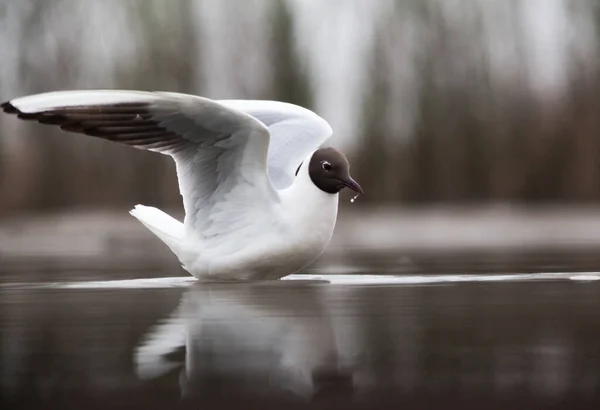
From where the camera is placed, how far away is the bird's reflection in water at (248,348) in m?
3.27

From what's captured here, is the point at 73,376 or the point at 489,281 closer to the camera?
the point at 73,376

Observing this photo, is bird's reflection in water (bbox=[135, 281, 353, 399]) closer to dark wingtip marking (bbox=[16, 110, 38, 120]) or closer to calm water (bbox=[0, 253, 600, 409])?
calm water (bbox=[0, 253, 600, 409])

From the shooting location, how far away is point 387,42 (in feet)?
53.2

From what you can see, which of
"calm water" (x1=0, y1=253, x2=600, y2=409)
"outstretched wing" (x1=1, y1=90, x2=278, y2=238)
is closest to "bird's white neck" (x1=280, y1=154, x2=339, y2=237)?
"outstretched wing" (x1=1, y1=90, x2=278, y2=238)

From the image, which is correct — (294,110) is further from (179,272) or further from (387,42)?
(387,42)

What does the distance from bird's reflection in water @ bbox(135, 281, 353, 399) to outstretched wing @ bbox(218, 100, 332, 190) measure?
167 cm

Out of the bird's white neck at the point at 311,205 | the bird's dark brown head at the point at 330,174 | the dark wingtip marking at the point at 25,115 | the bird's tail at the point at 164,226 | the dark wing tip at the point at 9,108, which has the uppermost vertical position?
the dark wing tip at the point at 9,108

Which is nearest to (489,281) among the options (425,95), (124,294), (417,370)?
(124,294)

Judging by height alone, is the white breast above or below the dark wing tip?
below

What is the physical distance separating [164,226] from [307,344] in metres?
2.83

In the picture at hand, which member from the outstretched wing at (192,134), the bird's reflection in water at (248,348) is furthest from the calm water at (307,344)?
the outstretched wing at (192,134)

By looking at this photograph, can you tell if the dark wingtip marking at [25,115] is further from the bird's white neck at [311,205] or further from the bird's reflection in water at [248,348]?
the bird's white neck at [311,205]

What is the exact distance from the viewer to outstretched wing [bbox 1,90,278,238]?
225 inches

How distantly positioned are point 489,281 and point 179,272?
7.31 ft
